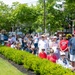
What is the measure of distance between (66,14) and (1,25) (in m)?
16.0

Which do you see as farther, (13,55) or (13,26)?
(13,26)

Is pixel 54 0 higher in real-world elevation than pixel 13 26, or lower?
higher

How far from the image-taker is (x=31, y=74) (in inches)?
460

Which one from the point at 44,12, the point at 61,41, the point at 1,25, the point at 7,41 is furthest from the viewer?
the point at 1,25

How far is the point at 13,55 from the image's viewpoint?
52.2ft

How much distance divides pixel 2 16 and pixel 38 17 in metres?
14.0

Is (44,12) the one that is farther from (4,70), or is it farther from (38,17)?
(4,70)

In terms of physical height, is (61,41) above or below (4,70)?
above

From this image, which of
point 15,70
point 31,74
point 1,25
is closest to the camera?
point 31,74

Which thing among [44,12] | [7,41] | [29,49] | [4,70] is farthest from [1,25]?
[4,70]

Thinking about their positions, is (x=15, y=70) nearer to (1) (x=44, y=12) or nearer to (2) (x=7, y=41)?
(2) (x=7, y=41)

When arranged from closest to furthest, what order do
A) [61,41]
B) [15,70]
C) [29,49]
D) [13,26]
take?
[15,70] → [61,41] → [29,49] → [13,26]

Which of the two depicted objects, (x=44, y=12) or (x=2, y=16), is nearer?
(x=44, y=12)

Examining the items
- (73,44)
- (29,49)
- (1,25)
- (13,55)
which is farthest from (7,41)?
(1,25)
